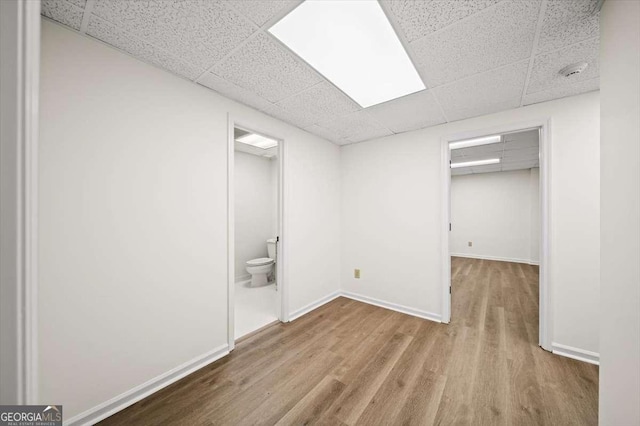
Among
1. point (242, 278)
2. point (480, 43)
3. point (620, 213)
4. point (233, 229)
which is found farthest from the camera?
point (242, 278)

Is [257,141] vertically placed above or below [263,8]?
above

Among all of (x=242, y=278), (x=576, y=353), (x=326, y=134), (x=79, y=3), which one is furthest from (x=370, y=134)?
(x=242, y=278)

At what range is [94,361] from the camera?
4.50 ft

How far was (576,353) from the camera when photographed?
1946 millimetres

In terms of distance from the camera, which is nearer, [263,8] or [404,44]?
[263,8]

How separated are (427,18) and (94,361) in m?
2.83

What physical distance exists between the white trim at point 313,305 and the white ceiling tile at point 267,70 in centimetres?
243

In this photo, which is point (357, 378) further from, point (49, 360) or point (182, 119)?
point (182, 119)

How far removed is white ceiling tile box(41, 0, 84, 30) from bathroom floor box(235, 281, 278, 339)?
8.63ft

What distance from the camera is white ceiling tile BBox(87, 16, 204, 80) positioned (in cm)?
130

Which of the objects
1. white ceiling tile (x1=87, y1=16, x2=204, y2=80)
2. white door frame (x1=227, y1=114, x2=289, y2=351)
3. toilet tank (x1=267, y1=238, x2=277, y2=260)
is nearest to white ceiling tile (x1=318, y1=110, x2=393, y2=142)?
white door frame (x1=227, y1=114, x2=289, y2=351)

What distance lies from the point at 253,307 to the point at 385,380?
76.2 inches

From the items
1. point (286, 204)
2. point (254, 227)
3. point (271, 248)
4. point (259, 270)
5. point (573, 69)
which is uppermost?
point (573, 69)

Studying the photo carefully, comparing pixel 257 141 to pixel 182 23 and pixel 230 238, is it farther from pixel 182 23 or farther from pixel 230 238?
pixel 182 23
